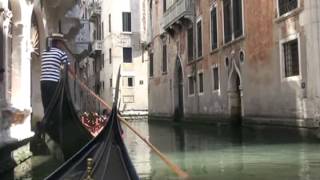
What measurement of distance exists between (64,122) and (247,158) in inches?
108

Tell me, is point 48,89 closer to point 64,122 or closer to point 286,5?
point 64,122

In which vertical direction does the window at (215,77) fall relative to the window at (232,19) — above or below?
below

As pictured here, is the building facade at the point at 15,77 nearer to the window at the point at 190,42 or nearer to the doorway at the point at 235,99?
the doorway at the point at 235,99

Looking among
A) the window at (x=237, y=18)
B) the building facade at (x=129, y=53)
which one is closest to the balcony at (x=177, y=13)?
the window at (x=237, y=18)

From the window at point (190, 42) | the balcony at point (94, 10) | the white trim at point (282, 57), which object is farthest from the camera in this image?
the balcony at point (94, 10)

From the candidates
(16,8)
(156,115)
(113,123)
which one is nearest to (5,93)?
(16,8)

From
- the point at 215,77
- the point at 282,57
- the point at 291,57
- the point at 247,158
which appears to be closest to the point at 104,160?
the point at 247,158

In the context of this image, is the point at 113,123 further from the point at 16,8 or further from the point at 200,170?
the point at 16,8

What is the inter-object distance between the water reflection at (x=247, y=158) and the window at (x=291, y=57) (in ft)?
4.15

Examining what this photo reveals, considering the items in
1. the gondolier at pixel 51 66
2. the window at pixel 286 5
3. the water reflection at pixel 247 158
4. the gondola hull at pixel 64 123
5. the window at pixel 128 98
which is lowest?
the water reflection at pixel 247 158

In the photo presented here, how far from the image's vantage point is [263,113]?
1270 centimetres

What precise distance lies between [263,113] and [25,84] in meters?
6.95

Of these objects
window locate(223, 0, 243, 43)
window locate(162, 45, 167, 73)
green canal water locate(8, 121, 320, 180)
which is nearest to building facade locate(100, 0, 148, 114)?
window locate(162, 45, 167, 73)

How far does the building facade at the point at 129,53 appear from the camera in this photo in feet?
95.5
